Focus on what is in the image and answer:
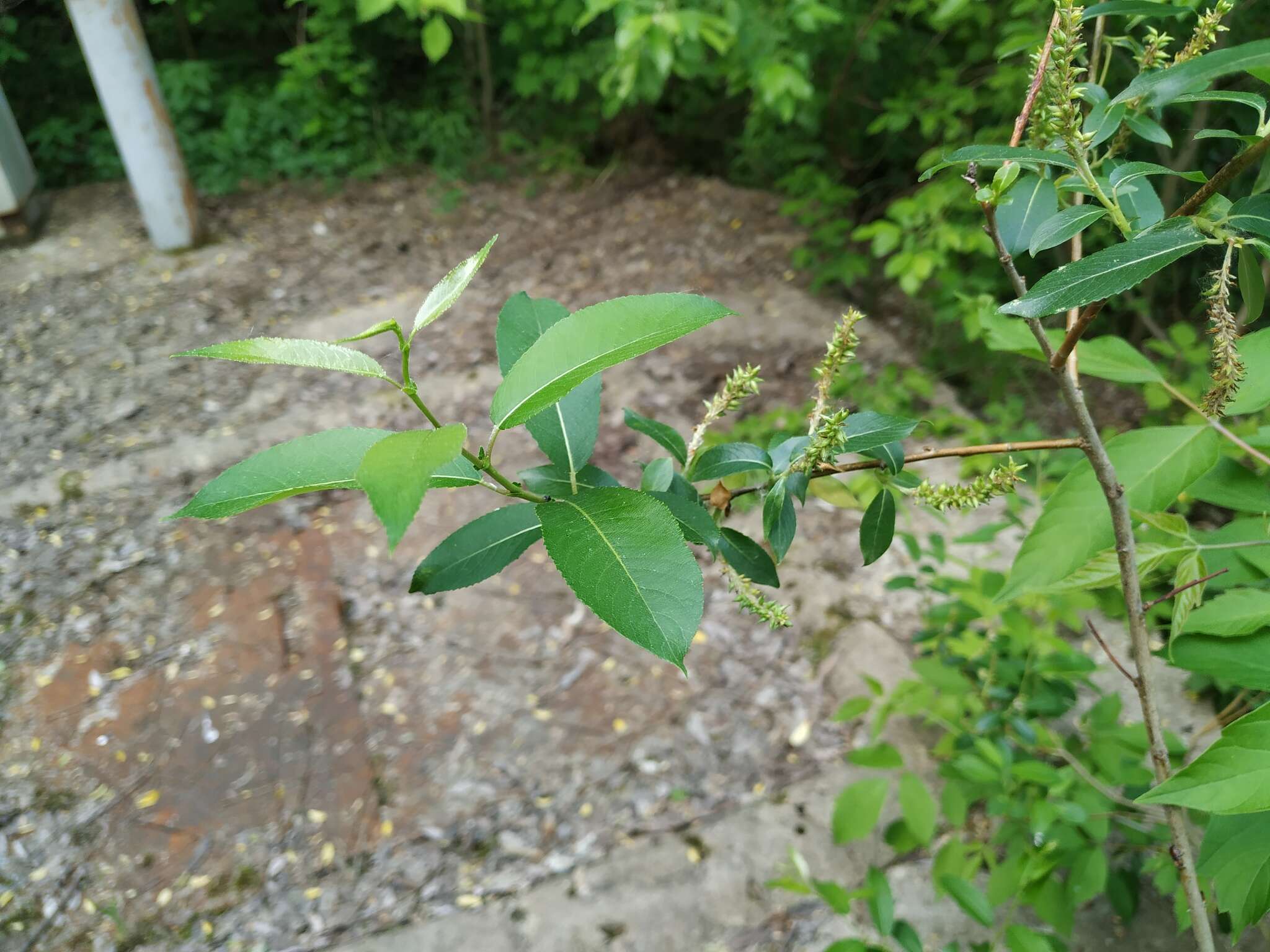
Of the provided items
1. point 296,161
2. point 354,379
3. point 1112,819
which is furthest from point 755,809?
point 296,161

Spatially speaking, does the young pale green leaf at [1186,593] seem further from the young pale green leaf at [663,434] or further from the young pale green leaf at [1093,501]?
the young pale green leaf at [663,434]

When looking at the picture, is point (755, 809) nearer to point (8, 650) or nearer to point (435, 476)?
point (435, 476)

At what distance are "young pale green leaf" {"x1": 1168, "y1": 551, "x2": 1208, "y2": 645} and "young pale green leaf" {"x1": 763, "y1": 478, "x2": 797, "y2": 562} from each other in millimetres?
330

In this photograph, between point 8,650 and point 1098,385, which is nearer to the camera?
point 8,650

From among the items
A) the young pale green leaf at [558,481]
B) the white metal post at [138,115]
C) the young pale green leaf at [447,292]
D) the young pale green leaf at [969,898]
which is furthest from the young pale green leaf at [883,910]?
the white metal post at [138,115]

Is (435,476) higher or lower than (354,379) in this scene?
higher

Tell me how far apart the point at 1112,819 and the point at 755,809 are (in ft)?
2.62

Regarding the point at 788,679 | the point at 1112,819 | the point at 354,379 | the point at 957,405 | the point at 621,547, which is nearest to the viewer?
the point at 621,547

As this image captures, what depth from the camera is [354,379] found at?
11.3ft

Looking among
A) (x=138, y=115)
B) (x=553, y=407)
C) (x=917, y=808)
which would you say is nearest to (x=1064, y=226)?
(x=553, y=407)

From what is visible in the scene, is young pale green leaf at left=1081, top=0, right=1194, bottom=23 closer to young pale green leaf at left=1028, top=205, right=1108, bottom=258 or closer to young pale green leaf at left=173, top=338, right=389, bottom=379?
young pale green leaf at left=1028, top=205, right=1108, bottom=258

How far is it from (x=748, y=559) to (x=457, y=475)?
293mm

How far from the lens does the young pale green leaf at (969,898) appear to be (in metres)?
1.01

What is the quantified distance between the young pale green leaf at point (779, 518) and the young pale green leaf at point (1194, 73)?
0.36 m
